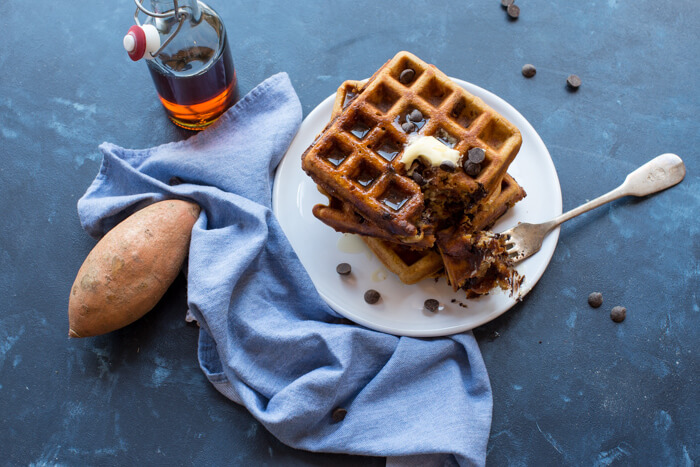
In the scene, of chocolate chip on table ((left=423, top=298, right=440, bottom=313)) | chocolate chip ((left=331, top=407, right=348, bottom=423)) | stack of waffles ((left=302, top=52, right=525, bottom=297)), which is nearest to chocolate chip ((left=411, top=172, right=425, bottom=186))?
stack of waffles ((left=302, top=52, right=525, bottom=297))

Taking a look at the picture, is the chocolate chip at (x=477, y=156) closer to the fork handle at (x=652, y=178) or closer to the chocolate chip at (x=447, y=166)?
the chocolate chip at (x=447, y=166)

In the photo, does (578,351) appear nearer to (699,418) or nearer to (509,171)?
(699,418)

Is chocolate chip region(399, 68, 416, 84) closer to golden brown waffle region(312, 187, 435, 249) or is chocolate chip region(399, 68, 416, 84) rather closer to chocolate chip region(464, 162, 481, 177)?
chocolate chip region(464, 162, 481, 177)

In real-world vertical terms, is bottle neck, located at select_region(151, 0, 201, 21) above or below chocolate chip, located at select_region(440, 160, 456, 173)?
above

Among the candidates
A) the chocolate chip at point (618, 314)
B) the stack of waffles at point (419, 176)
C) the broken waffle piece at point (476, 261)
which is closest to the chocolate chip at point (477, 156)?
the stack of waffles at point (419, 176)

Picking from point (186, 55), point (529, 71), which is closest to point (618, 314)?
point (529, 71)

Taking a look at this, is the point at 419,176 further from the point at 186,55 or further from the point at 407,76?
the point at 186,55

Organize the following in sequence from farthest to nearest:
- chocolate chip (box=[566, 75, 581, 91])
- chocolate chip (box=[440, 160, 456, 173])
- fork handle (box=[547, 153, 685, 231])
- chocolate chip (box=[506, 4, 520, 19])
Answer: chocolate chip (box=[506, 4, 520, 19]) < chocolate chip (box=[566, 75, 581, 91]) < fork handle (box=[547, 153, 685, 231]) < chocolate chip (box=[440, 160, 456, 173])

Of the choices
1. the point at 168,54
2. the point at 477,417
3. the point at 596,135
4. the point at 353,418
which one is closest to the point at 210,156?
the point at 168,54
